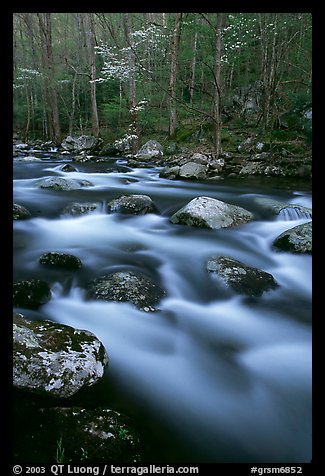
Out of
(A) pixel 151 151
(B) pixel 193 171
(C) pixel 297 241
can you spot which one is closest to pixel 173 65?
(A) pixel 151 151

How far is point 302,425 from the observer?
7.06 ft

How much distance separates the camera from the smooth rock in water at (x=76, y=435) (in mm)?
1754

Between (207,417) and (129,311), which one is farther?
(129,311)

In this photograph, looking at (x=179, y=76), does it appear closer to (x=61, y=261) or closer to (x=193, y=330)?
(x=61, y=261)

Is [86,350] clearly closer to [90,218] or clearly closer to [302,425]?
[302,425]

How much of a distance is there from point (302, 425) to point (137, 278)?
1.95 metres

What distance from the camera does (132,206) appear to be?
6008 millimetres

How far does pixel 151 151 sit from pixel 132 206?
8.16 meters

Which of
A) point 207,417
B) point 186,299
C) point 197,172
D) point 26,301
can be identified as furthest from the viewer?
point 197,172

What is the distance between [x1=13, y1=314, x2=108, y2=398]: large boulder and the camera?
6.64 feet

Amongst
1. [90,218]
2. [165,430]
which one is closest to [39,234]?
[90,218]

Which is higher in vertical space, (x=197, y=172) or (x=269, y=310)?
(x=197, y=172)

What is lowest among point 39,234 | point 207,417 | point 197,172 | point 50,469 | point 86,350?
point 207,417
